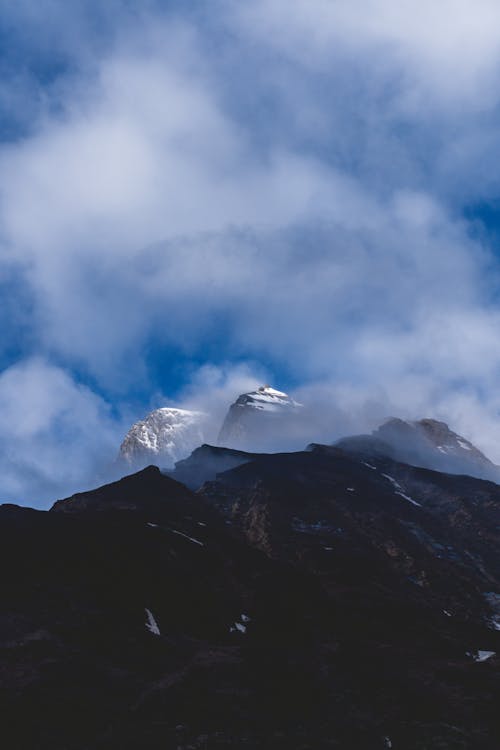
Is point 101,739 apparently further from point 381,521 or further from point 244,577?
point 381,521

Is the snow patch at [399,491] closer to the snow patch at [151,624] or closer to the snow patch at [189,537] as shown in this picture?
the snow patch at [189,537]

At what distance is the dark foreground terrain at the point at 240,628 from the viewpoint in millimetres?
42188

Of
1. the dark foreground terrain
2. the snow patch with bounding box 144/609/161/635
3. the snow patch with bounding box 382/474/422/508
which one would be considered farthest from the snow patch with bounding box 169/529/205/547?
the snow patch with bounding box 382/474/422/508

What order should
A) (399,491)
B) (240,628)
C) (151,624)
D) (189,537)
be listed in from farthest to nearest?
(399,491), (189,537), (240,628), (151,624)

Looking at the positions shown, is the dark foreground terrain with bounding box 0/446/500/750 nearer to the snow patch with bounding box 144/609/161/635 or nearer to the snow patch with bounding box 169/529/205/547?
the snow patch with bounding box 144/609/161/635

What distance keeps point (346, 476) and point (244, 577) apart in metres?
85.3

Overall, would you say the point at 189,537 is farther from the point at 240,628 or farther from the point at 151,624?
the point at 151,624

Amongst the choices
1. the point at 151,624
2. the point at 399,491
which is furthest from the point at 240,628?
the point at 399,491

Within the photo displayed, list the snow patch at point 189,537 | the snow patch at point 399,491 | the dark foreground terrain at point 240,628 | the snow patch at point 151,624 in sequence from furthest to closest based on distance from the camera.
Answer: the snow patch at point 399,491 < the snow patch at point 189,537 < the snow patch at point 151,624 < the dark foreground terrain at point 240,628

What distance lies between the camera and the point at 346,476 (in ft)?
551

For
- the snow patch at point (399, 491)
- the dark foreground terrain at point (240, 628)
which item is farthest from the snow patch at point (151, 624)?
the snow patch at point (399, 491)

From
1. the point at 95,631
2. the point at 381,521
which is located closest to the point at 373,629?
the point at 95,631

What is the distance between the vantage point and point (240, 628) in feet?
227

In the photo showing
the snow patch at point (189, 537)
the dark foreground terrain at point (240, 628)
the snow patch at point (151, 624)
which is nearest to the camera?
the dark foreground terrain at point (240, 628)
